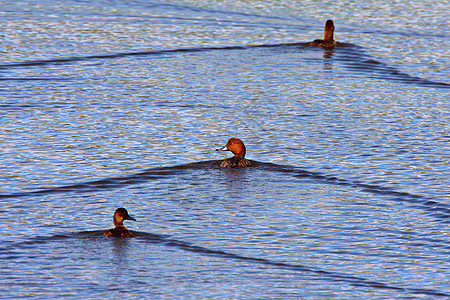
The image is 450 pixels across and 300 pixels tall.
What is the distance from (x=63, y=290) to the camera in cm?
814

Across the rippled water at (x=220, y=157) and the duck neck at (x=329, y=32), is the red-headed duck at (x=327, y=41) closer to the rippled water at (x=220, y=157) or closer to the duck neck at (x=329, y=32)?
the duck neck at (x=329, y=32)

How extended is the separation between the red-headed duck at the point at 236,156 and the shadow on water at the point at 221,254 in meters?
3.07

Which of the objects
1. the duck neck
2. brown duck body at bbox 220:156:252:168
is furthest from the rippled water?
the duck neck

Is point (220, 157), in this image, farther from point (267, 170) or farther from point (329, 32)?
point (329, 32)

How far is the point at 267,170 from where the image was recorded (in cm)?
1236

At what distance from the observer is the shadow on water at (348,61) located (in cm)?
1823

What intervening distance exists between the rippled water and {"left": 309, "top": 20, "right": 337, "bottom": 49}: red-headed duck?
20 centimetres

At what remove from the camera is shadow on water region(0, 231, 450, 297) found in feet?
27.3

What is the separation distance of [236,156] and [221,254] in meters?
3.61

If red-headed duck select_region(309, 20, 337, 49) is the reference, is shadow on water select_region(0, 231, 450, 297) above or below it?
below

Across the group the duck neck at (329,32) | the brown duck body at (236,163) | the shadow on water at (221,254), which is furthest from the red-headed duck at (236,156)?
the duck neck at (329,32)

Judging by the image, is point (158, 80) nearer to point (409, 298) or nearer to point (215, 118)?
point (215, 118)

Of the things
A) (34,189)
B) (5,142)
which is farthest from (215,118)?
(34,189)

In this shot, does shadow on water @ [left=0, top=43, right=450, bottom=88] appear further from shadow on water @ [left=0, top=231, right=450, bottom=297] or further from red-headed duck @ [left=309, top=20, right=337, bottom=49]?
shadow on water @ [left=0, top=231, right=450, bottom=297]
